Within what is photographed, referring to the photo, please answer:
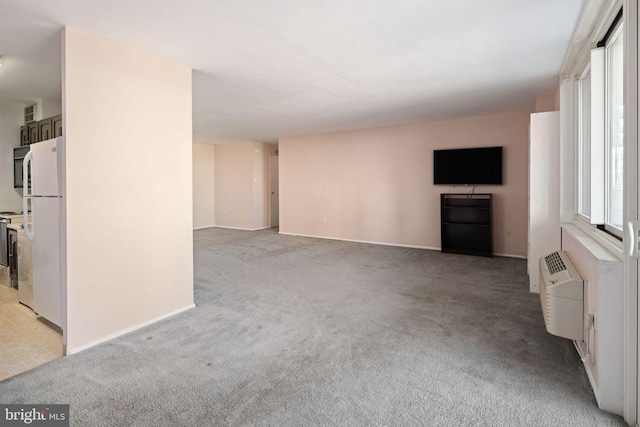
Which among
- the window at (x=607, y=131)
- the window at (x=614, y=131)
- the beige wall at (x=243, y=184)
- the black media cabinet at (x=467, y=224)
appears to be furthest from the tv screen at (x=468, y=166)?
the beige wall at (x=243, y=184)

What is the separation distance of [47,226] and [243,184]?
6.37m

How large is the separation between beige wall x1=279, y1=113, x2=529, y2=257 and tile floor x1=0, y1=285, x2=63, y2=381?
5309 millimetres

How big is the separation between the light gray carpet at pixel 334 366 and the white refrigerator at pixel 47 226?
2.32ft

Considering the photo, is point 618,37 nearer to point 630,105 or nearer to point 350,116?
point 630,105

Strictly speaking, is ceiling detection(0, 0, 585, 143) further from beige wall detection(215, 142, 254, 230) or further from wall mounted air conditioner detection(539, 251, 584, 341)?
beige wall detection(215, 142, 254, 230)

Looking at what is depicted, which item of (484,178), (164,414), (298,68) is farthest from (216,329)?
(484,178)

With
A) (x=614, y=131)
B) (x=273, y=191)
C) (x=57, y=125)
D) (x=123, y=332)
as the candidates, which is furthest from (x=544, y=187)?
(x=273, y=191)

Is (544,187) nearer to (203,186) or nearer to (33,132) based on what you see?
(33,132)

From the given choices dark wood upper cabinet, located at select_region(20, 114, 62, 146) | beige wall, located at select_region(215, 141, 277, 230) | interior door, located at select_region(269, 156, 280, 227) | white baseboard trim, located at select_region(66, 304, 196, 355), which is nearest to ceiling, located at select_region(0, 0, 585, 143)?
dark wood upper cabinet, located at select_region(20, 114, 62, 146)

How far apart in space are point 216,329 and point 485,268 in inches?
148

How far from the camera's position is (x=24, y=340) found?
8.51 ft

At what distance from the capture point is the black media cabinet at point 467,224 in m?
5.43

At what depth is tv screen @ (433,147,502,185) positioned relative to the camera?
5.40 meters

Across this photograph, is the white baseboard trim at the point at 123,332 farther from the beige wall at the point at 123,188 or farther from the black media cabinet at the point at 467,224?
the black media cabinet at the point at 467,224
